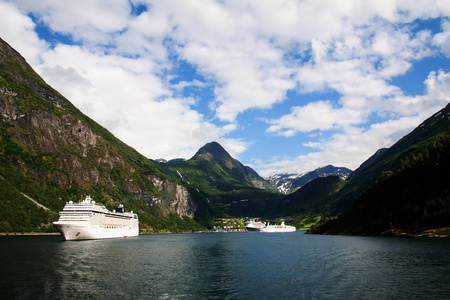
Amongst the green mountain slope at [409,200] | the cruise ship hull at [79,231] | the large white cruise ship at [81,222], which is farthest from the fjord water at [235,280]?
the large white cruise ship at [81,222]

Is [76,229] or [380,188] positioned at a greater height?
[380,188]

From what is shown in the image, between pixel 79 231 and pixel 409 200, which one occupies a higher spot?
pixel 409 200

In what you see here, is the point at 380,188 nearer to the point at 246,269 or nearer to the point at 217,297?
the point at 246,269

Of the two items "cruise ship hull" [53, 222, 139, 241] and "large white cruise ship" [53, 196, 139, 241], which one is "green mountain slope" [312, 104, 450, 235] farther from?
"large white cruise ship" [53, 196, 139, 241]

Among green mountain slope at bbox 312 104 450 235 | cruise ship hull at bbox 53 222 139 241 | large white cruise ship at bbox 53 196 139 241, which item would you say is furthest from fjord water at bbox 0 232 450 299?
large white cruise ship at bbox 53 196 139 241

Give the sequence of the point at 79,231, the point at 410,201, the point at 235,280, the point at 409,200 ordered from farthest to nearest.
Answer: the point at 79,231 < the point at 409,200 < the point at 410,201 < the point at 235,280

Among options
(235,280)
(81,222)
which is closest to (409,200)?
(235,280)

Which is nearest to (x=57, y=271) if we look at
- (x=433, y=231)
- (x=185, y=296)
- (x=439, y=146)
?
(x=185, y=296)

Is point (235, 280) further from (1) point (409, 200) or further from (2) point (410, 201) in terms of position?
(1) point (409, 200)

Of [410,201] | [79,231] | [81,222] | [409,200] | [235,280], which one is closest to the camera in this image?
[235,280]

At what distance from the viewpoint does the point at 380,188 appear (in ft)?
618

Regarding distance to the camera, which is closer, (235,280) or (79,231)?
(235,280)

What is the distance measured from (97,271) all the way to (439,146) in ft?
582

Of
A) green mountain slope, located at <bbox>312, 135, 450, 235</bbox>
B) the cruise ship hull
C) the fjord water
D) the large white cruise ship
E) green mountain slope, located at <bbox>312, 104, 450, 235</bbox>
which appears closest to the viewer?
the fjord water
